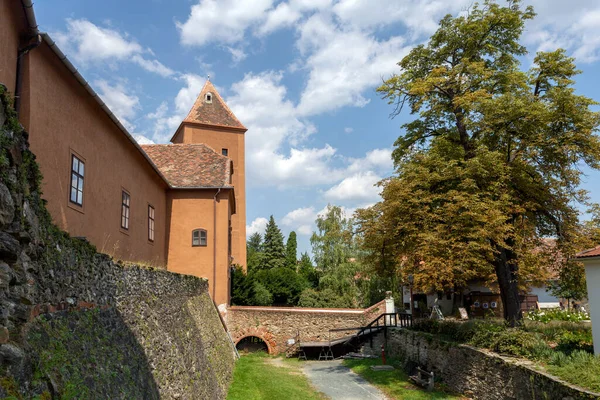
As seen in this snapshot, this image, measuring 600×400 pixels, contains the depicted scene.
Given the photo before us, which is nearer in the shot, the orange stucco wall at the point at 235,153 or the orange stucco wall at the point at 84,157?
the orange stucco wall at the point at 84,157

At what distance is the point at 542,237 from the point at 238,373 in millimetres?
14005

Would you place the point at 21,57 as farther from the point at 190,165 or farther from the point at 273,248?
the point at 273,248

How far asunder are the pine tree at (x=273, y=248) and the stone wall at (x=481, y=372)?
32693mm

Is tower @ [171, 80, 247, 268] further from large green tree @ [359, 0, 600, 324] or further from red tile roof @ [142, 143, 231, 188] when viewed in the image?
large green tree @ [359, 0, 600, 324]

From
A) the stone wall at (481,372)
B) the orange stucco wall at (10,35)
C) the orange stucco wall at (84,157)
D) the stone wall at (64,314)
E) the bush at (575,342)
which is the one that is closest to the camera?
the stone wall at (64,314)

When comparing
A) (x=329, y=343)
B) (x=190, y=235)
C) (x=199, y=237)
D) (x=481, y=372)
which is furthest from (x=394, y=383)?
(x=190, y=235)

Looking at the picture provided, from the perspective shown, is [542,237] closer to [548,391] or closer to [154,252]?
[548,391]

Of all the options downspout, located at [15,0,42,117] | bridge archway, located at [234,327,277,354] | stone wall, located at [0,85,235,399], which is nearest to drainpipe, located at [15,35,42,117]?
downspout, located at [15,0,42,117]

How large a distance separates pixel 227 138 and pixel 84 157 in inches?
886

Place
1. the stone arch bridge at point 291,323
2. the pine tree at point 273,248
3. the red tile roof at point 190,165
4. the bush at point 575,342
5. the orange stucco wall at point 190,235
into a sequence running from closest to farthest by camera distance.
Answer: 1. the bush at point 575,342
2. the orange stucco wall at point 190,235
3. the red tile roof at point 190,165
4. the stone arch bridge at point 291,323
5. the pine tree at point 273,248

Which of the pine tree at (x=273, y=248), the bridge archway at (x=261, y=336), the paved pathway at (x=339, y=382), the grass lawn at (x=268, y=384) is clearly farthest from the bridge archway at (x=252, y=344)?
the pine tree at (x=273, y=248)

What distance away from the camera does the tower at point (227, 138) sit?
111 ft

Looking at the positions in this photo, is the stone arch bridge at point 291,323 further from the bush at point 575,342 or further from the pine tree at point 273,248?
the pine tree at point 273,248

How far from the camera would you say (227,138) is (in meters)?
34.8
